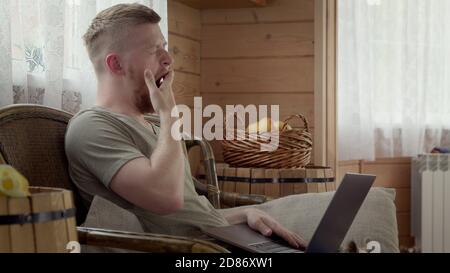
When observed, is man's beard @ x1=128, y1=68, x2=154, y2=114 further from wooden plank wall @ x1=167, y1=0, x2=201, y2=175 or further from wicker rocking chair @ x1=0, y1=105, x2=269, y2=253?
wooden plank wall @ x1=167, y1=0, x2=201, y2=175

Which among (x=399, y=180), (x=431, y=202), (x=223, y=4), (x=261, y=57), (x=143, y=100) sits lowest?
(x=431, y=202)

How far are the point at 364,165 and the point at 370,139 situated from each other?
23 centimetres

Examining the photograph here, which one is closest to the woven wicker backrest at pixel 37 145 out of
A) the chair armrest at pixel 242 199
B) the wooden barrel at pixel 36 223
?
the wooden barrel at pixel 36 223

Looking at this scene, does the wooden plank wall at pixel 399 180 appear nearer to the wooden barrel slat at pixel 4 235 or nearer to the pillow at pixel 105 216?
the pillow at pixel 105 216

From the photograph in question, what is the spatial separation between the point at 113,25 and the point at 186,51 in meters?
1.34

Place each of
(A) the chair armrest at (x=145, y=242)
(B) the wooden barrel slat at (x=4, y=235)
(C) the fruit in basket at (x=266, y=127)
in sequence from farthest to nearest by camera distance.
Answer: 1. (C) the fruit in basket at (x=266, y=127)
2. (A) the chair armrest at (x=145, y=242)
3. (B) the wooden barrel slat at (x=4, y=235)

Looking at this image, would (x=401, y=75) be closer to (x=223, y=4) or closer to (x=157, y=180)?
(x=223, y=4)

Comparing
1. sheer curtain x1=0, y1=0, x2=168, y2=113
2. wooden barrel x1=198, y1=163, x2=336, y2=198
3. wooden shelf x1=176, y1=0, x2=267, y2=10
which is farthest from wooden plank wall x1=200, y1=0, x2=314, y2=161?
sheer curtain x1=0, y1=0, x2=168, y2=113

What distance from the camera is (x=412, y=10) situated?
360 centimetres

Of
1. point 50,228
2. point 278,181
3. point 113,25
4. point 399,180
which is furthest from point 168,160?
point 399,180

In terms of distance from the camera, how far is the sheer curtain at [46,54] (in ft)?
5.54

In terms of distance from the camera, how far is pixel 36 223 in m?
0.88

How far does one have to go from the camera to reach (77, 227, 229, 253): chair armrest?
113cm

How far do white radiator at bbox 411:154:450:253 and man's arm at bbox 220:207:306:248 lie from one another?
6.66ft
